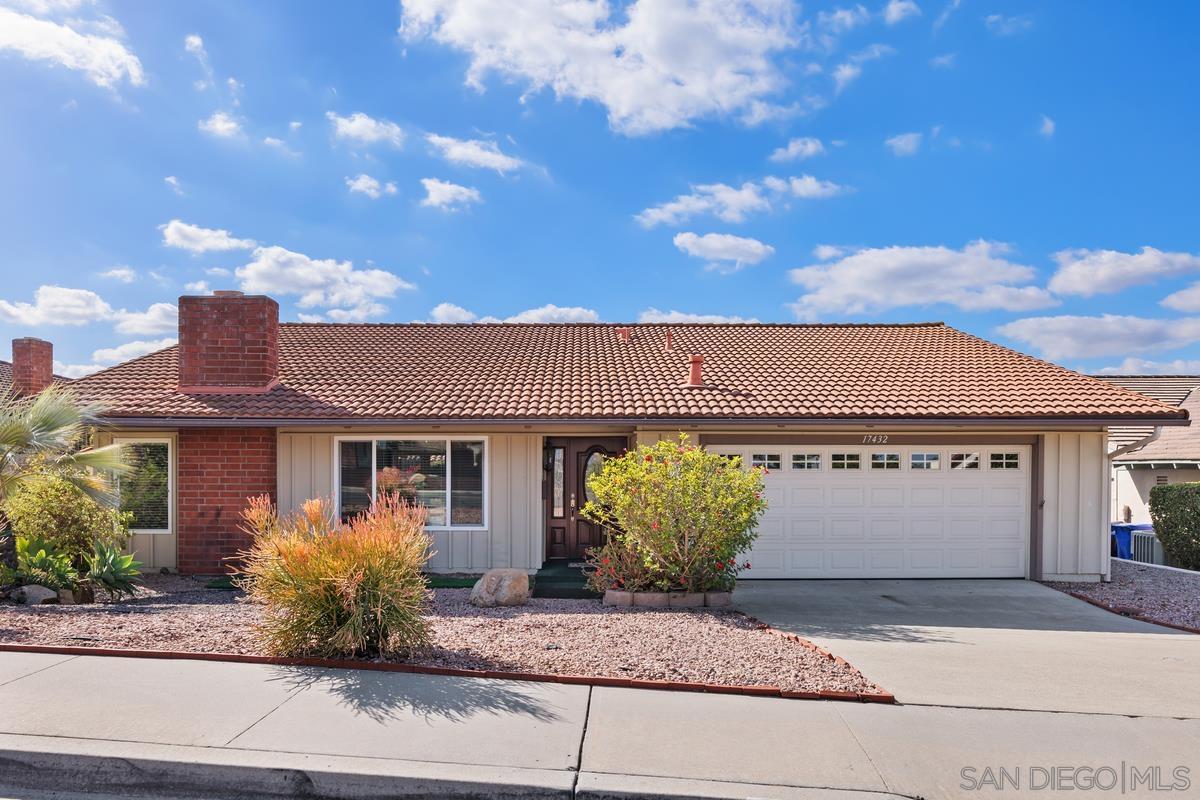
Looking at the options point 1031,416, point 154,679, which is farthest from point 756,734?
point 1031,416

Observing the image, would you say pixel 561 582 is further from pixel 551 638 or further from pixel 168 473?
pixel 168 473

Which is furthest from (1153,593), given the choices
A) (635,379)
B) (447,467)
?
(447,467)

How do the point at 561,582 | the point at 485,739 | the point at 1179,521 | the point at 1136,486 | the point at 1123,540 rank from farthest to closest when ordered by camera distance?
1. the point at 1136,486
2. the point at 1123,540
3. the point at 1179,521
4. the point at 561,582
5. the point at 485,739

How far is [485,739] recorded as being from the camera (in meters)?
4.43

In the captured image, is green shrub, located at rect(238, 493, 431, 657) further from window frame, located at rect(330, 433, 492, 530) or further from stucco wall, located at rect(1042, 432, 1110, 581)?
stucco wall, located at rect(1042, 432, 1110, 581)

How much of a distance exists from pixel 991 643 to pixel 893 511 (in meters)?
4.06

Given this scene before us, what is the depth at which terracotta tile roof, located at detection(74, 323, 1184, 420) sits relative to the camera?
429 inches

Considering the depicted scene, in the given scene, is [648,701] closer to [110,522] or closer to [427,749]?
[427,749]

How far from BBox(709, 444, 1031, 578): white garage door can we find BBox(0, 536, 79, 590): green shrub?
887 centimetres

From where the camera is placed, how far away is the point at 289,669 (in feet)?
18.5

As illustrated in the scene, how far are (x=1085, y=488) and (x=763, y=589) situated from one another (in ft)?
17.8

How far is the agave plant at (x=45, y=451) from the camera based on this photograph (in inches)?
329

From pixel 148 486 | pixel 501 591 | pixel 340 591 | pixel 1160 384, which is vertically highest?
pixel 1160 384

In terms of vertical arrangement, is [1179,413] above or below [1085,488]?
above
